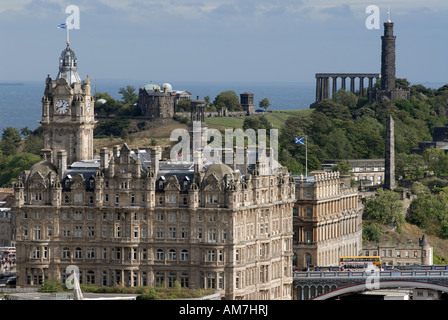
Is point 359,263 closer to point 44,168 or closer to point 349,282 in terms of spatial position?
point 349,282

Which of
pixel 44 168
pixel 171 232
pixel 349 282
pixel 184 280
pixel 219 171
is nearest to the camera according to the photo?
pixel 219 171

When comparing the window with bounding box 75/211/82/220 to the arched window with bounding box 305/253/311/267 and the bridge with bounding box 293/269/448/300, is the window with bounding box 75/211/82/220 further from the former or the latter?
the arched window with bounding box 305/253/311/267

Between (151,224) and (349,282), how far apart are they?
75.0 ft

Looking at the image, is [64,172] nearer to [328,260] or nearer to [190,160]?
[190,160]

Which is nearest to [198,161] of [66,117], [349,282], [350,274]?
[66,117]

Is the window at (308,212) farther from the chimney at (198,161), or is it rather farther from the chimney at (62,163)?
the chimney at (62,163)

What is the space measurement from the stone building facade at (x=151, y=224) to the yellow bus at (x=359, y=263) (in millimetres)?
13900

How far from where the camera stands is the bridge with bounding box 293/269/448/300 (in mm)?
181625

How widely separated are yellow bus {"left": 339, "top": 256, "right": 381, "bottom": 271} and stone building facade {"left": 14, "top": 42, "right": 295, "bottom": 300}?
45.6ft

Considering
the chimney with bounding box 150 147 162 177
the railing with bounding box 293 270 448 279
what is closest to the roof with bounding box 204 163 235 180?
the chimney with bounding box 150 147 162 177

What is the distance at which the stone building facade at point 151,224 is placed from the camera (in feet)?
552

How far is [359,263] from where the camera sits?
623ft

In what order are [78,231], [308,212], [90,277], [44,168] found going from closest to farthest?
[90,277] → [78,231] → [44,168] → [308,212]
